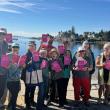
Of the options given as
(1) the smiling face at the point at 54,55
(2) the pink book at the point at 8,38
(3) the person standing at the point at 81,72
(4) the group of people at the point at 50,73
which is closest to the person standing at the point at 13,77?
(4) the group of people at the point at 50,73

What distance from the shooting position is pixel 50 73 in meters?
9.63

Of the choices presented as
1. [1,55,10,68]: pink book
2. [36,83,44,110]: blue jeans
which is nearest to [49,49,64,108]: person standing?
[36,83,44,110]: blue jeans

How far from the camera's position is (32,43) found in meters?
9.17

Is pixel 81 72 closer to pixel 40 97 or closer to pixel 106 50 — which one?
pixel 106 50

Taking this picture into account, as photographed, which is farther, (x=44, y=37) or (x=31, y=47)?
(x=44, y=37)

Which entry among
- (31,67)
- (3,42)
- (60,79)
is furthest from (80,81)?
(3,42)

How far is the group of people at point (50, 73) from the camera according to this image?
8641mm

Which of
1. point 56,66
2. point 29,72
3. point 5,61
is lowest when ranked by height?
point 29,72

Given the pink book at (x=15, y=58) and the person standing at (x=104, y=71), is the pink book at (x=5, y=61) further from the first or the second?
the person standing at (x=104, y=71)

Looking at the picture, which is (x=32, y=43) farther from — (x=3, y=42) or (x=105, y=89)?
(x=105, y=89)

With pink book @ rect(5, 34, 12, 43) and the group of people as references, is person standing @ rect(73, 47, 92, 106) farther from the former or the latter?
pink book @ rect(5, 34, 12, 43)

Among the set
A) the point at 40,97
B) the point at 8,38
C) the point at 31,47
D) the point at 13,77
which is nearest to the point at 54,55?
the point at 31,47

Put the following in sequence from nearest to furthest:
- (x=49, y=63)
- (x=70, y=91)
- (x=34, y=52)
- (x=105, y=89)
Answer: (x=34, y=52) → (x=49, y=63) → (x=105, y=89) → (x=70, y=91)

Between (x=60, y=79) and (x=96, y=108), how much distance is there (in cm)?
123
